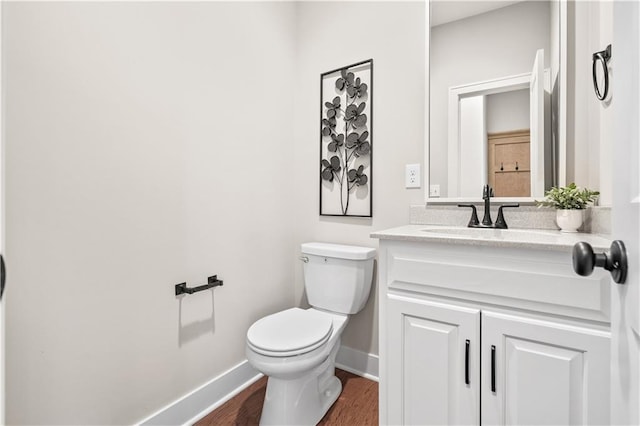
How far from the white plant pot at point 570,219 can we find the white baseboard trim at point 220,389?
1.13m

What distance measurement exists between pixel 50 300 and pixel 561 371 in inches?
60.6

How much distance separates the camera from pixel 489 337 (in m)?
0.91

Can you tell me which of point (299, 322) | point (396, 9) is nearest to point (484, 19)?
point (396, 9)

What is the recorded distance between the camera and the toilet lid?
119cm

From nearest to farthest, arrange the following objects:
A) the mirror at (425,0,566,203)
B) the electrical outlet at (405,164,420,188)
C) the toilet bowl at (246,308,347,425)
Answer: the toilet bowl at (246,308,347,425) < the mirror at (425,0,566,203) < the electrical outlet at (405,164,420,188)

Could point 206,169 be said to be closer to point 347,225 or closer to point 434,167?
point 347,225

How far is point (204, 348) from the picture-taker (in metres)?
1.42

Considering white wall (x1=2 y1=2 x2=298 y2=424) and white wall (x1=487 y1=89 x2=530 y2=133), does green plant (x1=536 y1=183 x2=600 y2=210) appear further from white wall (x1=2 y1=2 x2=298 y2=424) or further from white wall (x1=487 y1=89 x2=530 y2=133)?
white wall (x1=2 y1=2 x2=298 y2=424)

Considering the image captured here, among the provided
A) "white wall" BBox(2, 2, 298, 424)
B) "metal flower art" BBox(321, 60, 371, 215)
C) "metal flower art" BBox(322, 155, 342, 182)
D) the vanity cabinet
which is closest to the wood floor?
"white wall" BBox(2, 2, 298, 424)

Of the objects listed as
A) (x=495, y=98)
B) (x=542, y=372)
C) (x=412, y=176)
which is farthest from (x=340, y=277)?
(x=495, y=98)

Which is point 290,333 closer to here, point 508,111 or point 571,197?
point 571,197

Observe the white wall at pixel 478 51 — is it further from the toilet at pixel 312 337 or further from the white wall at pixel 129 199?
the white wall at pixel 129 199

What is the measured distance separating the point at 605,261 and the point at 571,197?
85cm

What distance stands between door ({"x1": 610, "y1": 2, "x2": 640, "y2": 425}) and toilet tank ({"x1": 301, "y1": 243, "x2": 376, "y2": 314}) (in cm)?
111
